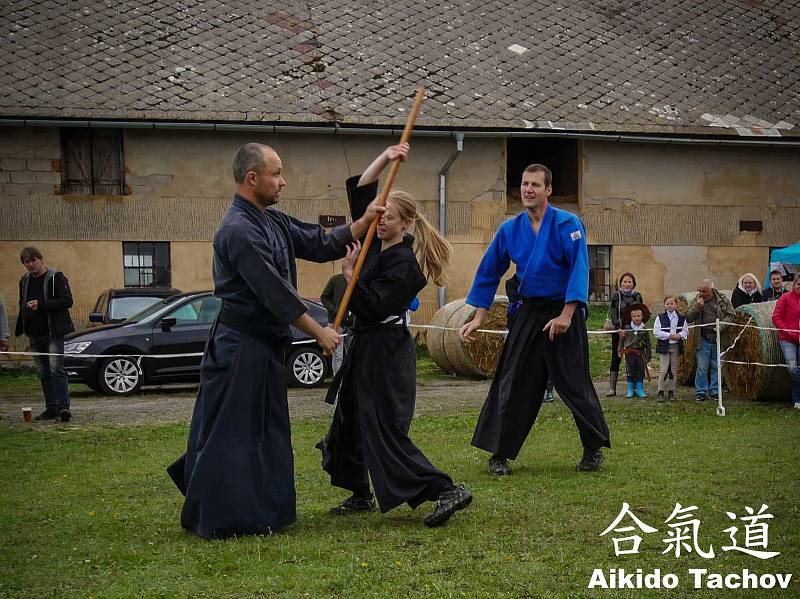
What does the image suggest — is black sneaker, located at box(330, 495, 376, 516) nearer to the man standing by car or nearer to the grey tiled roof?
the man standing by car

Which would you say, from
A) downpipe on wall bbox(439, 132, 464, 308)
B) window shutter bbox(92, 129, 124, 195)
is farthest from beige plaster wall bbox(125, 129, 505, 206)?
window shutter bbox(92, 129, 124, 195)

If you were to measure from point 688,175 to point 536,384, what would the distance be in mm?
15542

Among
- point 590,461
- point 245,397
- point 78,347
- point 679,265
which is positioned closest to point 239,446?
point 245,397

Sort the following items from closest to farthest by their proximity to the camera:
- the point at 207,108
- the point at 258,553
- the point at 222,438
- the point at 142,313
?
the point at 258,553 → the point at 222,438 → the point at 142,313 → the point at 207,108

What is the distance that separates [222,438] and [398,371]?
44.6 inches

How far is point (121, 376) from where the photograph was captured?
15.9 metres

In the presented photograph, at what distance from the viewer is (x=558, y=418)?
11992 millimetres

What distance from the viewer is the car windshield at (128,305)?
17.5 meters

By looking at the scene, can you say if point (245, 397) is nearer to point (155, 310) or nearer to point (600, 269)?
point (155, 310)

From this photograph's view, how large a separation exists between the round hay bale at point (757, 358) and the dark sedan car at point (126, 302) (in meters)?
8.50

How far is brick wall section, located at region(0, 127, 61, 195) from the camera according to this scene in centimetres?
2016

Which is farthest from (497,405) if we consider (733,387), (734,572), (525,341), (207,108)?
(207,108)

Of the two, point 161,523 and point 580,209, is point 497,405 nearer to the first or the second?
point 161,523

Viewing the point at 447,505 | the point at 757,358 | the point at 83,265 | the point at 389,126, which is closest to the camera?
the point at 447,505
